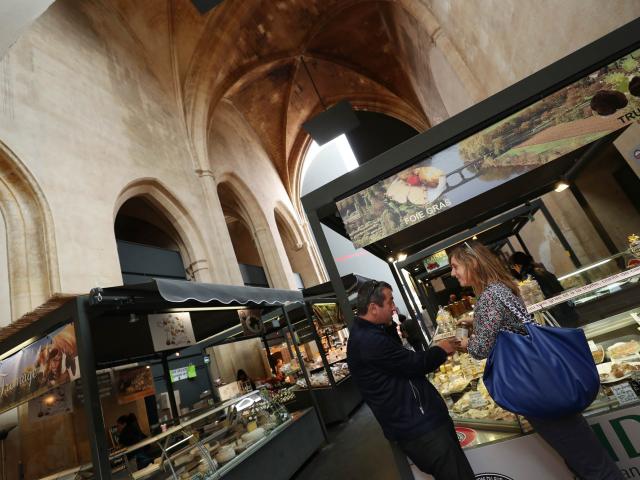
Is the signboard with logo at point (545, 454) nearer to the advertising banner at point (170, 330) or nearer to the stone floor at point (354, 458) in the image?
the stone floor at point (354, 458)

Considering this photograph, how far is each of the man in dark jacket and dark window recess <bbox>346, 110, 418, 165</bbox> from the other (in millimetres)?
14575

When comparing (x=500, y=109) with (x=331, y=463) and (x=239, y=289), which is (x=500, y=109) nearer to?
(x=239, y=289)

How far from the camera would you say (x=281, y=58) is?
15602 millimetres

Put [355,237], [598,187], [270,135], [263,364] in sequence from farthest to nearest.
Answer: [270,135]
[263,364]
[598,187]
[355,237]

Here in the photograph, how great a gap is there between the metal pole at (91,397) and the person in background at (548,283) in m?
3.68

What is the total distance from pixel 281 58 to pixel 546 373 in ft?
55.6

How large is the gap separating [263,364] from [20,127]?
8.20m

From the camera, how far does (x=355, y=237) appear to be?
249 centimetres

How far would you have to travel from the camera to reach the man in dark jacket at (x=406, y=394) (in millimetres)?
1862

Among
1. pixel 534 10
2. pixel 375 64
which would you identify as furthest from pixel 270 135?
pixel 534 10

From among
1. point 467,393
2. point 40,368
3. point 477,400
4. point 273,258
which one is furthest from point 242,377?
point 477,400

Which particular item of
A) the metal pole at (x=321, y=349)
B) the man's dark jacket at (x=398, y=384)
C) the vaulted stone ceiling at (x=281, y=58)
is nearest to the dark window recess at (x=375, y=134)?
the vaulted stone ceiling at (x=281, y=58)

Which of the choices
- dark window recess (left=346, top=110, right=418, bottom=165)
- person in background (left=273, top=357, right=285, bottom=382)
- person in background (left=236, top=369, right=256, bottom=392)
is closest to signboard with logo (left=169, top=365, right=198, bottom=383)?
person in background (left=236, top=369, right=256, bottom=392)

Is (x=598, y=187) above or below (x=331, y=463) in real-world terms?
above
